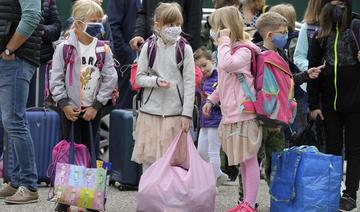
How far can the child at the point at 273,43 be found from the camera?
316 inches

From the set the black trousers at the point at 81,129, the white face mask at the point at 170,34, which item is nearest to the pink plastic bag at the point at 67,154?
the black trousers at the point at 81,129

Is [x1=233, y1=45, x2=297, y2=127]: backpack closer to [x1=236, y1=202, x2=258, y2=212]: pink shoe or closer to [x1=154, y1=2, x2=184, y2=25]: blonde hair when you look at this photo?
[x1=154, y1=2, x2=184, y2=25]: blonde hair

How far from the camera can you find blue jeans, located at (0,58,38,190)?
27.4ft

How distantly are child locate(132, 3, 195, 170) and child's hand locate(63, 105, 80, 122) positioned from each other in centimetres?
51

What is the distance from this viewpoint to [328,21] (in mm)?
8391

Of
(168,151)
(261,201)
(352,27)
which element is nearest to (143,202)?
(168,151)

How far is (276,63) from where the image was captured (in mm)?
7832

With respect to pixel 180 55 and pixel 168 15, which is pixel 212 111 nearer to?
pixel 180 55

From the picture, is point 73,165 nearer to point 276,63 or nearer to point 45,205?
point 45,205

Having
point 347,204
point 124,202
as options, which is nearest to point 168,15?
point 124,202

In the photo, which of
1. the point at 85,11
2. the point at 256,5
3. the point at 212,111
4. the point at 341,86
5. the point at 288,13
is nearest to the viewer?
the point at 85,11

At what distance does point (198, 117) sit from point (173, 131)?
1.38 meters

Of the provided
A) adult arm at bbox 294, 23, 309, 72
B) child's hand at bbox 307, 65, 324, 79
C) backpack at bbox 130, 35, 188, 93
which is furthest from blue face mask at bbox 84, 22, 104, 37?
adult arm at bbox 294, 23, 309, 72

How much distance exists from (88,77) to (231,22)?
123cm
